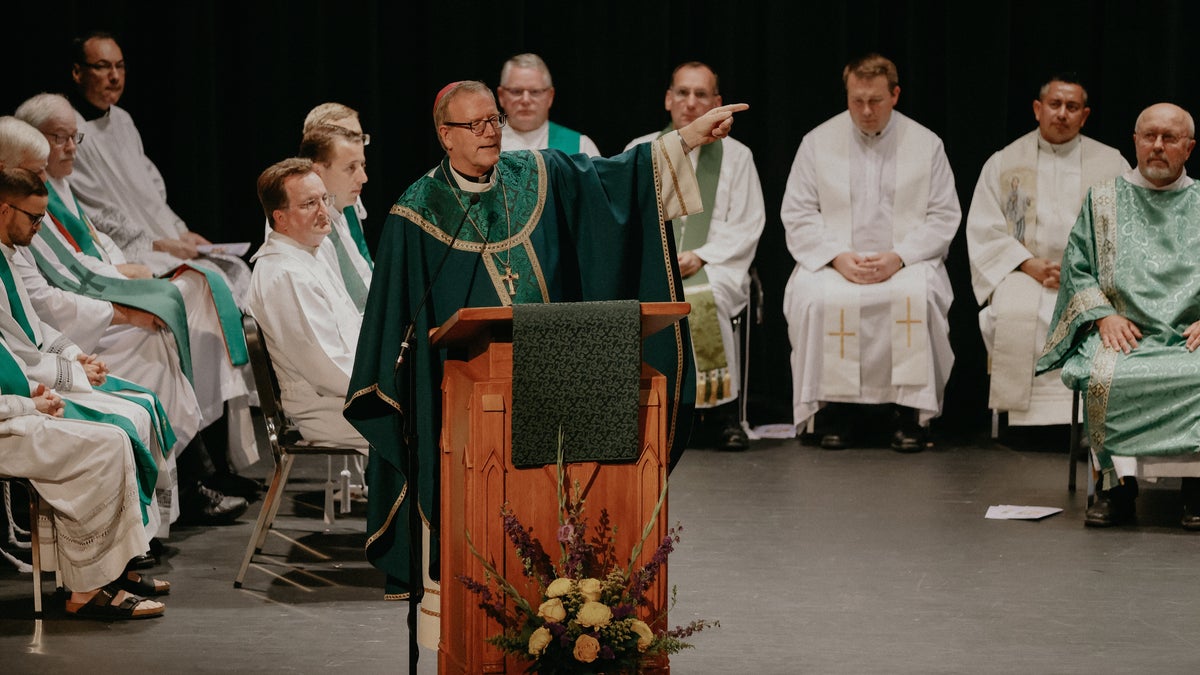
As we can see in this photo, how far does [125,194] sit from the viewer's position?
748 centimetres

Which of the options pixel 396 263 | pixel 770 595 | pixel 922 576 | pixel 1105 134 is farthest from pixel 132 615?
pixel 1105 134

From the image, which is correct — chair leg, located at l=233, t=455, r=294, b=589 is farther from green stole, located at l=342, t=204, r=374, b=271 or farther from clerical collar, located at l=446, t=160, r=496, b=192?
clerical collar, located at l=446, t=160, r=496, b=192

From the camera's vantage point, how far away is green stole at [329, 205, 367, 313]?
233 inches

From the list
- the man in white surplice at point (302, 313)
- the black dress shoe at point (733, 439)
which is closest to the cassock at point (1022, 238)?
the black dress shoe at point (733, 439)

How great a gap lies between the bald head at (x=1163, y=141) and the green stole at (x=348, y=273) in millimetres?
3161

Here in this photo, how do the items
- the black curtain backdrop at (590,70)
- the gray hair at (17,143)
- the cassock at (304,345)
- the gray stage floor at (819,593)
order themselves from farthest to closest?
the black curtain backdrop at (590,70)
the gray hair at (17,143)
the cassock at (304,345)
the gray stage floor at (819,593)

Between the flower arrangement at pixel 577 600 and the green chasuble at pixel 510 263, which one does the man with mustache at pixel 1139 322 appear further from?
the flower arrangement at pixel 577 600

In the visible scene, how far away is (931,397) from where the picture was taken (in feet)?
24.2

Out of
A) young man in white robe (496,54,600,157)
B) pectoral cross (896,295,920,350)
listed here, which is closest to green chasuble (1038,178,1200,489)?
pectoral cross (896,295,920,350)

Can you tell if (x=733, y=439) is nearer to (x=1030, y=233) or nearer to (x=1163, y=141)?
(x=1030, y=233)

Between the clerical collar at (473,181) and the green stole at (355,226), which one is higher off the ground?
the clerical collar at (473,181)

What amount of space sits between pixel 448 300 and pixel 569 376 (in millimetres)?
721

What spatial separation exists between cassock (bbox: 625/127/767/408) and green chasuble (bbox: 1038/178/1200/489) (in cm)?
173

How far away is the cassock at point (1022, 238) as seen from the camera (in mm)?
7297
